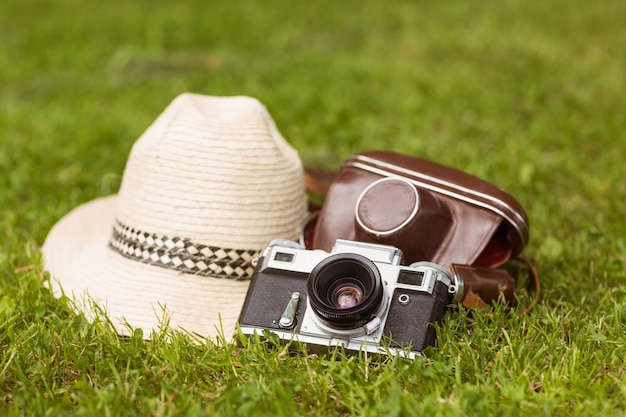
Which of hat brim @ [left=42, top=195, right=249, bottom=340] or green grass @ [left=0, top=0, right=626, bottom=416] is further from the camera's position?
hat brim @ [left=42, top=195, right=249, bottom=340]

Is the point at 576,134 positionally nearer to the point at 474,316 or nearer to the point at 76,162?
the point at 474,316

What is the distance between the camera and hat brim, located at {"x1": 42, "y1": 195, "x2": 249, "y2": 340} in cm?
234

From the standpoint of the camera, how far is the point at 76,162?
403 cm

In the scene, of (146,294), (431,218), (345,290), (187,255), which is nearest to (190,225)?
(187,255)

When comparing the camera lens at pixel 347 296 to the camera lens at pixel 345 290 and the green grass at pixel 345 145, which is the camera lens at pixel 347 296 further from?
→ the green grass at pixel 345 145

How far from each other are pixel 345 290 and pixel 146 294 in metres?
0.68

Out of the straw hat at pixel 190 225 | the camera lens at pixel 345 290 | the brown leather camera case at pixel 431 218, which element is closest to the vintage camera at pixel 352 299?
Result: the camera lens at pixel 345 290

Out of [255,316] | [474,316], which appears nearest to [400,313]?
[474,316]

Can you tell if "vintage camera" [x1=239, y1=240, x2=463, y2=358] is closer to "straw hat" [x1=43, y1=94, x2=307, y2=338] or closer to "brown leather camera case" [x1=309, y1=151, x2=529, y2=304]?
"brown leather camera case" [x1=309, y1=151, x2=529, y2=304]

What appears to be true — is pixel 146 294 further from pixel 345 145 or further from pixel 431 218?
pixel 345 145

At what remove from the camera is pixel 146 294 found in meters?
2.40

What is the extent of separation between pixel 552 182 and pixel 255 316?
214cm

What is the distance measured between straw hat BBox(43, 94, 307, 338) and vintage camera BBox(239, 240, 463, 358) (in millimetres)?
258

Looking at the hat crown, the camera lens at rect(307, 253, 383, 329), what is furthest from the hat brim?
the camera lens at rect(307, 253, 383, 329)
